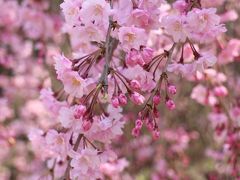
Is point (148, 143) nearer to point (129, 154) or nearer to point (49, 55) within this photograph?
point (129, 154)

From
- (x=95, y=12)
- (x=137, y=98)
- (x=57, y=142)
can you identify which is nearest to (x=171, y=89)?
(x=137, y=98)

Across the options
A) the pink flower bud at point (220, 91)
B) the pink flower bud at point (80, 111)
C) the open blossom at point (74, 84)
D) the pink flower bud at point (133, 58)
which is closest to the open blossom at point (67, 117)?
the open blossom at point (74, 84)

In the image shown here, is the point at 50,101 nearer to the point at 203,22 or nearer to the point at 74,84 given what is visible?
the point at 74,84

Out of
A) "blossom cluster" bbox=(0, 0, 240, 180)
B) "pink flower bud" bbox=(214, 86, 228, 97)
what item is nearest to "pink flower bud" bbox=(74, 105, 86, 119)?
"blossom cluster" bbox=(0, 0, 240, 180)

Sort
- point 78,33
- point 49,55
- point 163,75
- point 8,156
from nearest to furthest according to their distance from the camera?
point 163,75, point 78,33, point 49,55, point 8,156

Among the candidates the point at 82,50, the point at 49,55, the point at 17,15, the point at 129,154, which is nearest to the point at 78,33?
the point at 82,50

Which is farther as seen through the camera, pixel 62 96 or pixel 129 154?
pixel 129 154
